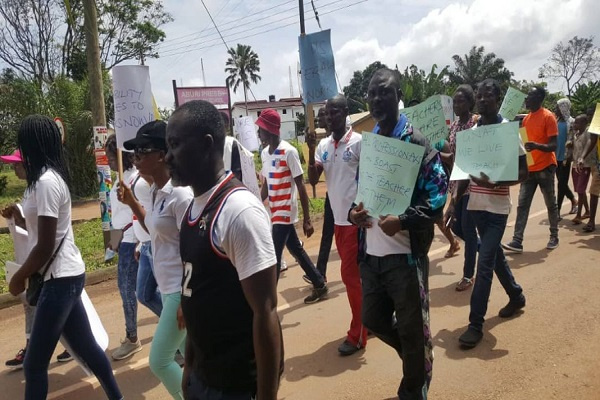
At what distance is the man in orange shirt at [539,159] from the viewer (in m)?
5.82

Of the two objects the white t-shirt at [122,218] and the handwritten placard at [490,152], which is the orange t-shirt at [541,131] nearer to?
the handwritten placard at [490,152]

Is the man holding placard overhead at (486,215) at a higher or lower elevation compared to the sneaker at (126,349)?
higher

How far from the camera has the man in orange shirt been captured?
5.82 meters

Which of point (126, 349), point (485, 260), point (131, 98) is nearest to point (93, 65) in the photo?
point (131, 98)

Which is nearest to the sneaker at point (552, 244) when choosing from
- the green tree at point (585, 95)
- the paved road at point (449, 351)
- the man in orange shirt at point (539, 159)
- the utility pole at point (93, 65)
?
the man in orange shirt at point (539, 159)

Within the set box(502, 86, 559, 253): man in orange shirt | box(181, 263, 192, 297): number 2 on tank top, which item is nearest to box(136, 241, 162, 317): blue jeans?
box(181, 263, 192, 297): number 2 on tank top

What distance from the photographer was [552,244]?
245 inches

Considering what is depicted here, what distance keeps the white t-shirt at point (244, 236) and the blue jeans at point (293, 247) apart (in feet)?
10.5

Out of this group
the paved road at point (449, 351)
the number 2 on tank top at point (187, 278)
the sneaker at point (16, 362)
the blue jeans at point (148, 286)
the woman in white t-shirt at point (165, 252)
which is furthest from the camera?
the sneaker at point (16, 362)

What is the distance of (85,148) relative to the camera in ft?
49.1

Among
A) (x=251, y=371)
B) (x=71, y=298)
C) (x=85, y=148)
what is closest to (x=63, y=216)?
(x=71, y=298)

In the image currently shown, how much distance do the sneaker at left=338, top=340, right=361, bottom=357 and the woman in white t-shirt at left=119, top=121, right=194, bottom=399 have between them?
1.49 metres

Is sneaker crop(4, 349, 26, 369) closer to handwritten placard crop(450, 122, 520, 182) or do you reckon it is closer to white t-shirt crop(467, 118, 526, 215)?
handwritten placard crop(450, 122, 520, 182)

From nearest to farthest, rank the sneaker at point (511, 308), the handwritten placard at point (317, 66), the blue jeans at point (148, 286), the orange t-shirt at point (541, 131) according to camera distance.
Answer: the blue jeans at point (148, 286) → the sneaker at point (511, 308) → the handwritten placard at point (317, 66) → the orange t-shirt at point (541, 131)
